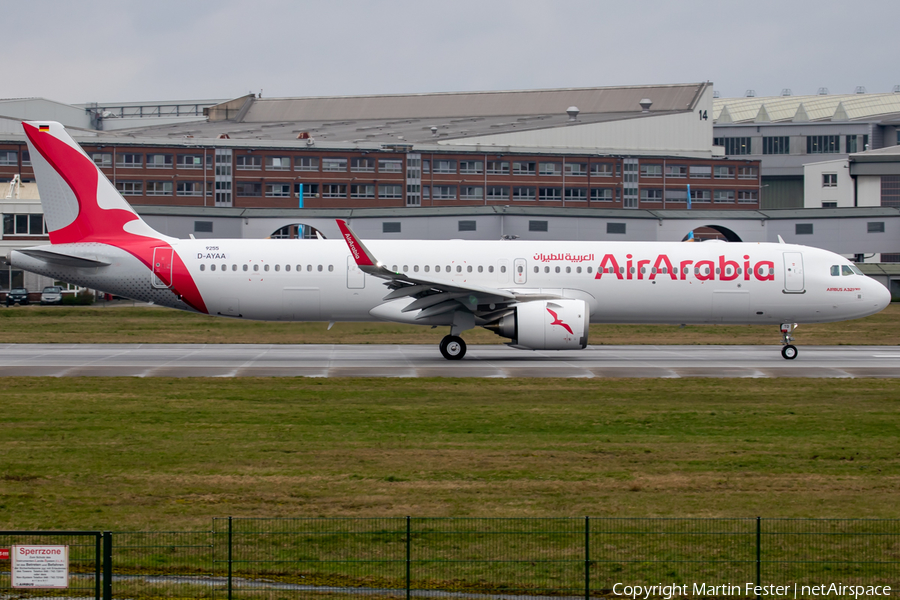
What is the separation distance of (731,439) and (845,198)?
94080mm

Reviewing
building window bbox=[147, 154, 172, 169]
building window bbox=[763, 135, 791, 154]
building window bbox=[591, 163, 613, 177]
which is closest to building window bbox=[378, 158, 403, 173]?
building window bbox=[591, 163, 613, 177]

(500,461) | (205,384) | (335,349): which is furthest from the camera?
(335,349)

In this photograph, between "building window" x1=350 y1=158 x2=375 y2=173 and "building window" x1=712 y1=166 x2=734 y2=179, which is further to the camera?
"building window" x1=712 y1=166 x2=734 y2=179

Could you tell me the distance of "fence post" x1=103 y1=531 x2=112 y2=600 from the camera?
30.8 ft

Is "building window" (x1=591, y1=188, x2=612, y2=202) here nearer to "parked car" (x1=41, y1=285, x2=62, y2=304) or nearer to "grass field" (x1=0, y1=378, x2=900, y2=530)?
"parked car" (x1=41, y1=285, x2=62, y2=304)

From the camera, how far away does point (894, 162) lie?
94938mm

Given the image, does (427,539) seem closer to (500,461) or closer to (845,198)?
(500,461)

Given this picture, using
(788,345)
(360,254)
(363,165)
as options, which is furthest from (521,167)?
(360,254)

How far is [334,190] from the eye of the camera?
10162 cm

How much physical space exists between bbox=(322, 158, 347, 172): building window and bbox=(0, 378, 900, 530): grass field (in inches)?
3018

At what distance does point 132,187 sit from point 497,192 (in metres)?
39.2

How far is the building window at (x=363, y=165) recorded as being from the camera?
334 ft

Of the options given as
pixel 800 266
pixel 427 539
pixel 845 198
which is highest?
pixel 845 198

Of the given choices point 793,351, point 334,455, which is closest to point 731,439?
point 334,455
